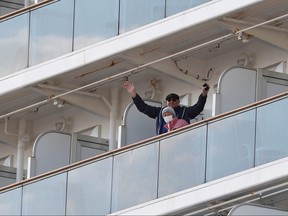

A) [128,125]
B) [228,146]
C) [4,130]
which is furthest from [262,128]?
[4,130]

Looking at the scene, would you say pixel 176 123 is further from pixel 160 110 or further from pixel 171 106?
pixel 160 110

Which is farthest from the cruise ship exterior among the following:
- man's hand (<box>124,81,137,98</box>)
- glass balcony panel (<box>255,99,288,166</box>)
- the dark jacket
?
man's hand (<box>124,81,137,98</box>)

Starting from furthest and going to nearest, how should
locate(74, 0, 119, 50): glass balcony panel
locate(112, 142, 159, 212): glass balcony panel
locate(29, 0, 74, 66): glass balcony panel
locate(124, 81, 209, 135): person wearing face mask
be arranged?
locate(29, 0, 74, 66): glass balcony panel
locate(74, 0, 119, 50): glass balcony panel
locate(124, 81, 209, 135): person wearing face mask
locate(112, 142, 159, 212): glass balcony panel

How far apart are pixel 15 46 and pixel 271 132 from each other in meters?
5.97

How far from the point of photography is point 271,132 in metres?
40.8

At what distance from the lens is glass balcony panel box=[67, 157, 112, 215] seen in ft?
139

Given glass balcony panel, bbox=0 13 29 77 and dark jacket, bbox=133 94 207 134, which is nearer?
dark jacket, bbox=133 94 207 134

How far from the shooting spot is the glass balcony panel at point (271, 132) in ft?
134

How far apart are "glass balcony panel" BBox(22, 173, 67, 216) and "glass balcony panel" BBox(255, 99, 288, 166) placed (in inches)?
132

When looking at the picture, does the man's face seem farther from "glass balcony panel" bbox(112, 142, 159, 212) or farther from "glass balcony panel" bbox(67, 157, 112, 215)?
"glass balcony panel" bbox(67, 157, 112, 215)

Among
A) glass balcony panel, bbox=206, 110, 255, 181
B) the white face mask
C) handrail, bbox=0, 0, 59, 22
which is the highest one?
handrail, bbox=0, 0, 59, 22

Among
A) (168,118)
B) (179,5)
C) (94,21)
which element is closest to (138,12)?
(179,5)

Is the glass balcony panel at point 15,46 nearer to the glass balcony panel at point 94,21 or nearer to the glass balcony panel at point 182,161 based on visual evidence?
the glass balcony panel at point 94,21

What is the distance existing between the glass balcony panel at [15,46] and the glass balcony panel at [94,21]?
99 cm
